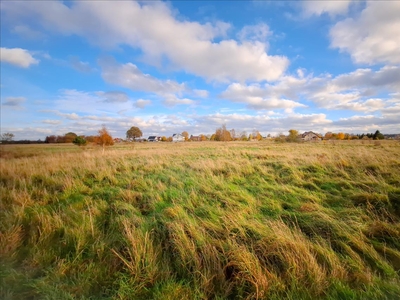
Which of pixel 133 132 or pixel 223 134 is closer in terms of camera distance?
pixel 133 132

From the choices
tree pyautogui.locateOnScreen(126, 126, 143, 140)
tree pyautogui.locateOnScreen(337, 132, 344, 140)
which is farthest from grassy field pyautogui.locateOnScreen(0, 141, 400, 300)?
tree pyautogui.locateOnScreen(337, 132, 344, 140)

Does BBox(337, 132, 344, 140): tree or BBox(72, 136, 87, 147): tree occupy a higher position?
BBox(337, 132, 344, 140): tree

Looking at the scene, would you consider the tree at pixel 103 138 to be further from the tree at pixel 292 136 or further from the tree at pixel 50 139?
the tree at pixel 292 136

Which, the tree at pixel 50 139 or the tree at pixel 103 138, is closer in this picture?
the tree at pixel 50 139

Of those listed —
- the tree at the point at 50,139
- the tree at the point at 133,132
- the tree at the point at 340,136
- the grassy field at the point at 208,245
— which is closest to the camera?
the grassy field at the point at 208,245

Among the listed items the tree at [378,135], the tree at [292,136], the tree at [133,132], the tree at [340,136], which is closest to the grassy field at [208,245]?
the tree at [292,136]

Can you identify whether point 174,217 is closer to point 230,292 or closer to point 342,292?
point 230,292

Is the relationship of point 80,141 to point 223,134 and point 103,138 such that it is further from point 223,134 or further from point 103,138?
point 223,134

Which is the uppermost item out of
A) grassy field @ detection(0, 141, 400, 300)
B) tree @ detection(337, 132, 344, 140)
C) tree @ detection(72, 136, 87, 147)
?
tree @ detection(337, 132, 344, 140)

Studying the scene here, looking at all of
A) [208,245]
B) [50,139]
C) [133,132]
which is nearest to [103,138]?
[50,139]

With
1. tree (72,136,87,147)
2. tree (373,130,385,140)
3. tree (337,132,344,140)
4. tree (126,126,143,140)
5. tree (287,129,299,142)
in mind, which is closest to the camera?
tree (72,136,87,147)

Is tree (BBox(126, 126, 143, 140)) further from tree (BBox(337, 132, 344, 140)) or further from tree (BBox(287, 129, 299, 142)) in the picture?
tree (BBox(337, 132, 344, 140))

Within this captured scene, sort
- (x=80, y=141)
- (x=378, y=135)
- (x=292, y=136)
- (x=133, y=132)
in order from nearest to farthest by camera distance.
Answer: (x=80, y=141), (x=292, y=136), (x=378, y=135), (x=133, y=132)

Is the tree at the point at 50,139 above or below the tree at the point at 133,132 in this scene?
below
